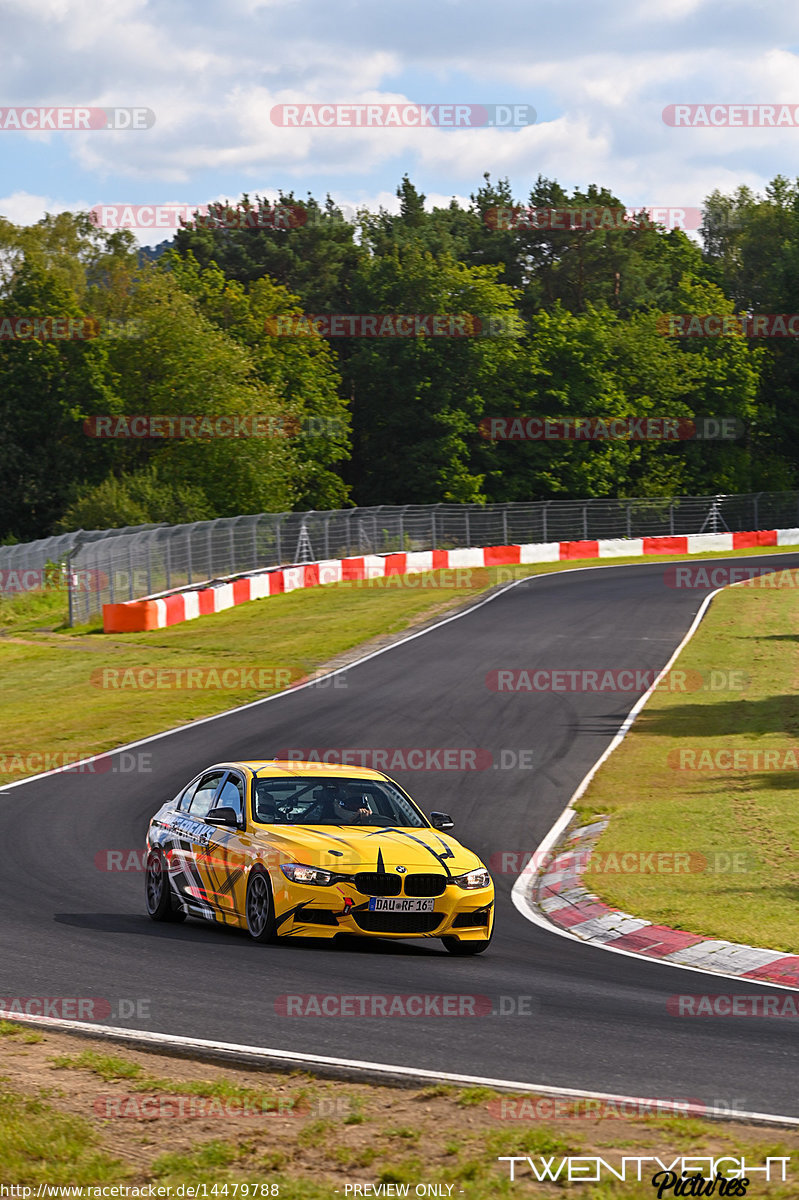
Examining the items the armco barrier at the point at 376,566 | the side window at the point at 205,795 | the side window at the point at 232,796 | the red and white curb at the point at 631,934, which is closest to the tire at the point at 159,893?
the side window at the point at 205,795

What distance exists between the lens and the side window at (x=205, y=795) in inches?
489

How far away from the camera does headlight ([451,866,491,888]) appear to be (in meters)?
11.0

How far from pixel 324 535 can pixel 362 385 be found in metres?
28.0

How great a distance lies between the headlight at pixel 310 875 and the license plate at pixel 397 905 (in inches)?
15.6

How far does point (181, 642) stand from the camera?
36.6 metres

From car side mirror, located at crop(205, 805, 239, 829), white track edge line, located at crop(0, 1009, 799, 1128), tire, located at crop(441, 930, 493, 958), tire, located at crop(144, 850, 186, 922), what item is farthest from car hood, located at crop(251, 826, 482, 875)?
white track edge line, located at crop(0, 1009, 799, 1128)

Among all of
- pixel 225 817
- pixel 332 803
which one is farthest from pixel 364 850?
pixel 225 817

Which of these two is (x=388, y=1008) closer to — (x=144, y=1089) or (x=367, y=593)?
(x=144, y=1089)

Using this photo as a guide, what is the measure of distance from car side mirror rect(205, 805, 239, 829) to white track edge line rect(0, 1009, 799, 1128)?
10.6 ft

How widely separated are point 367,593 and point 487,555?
9.86 meters

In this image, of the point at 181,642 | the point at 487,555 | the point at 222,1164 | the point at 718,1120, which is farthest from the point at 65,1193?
the point at 487,555

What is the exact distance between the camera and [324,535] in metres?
51.4

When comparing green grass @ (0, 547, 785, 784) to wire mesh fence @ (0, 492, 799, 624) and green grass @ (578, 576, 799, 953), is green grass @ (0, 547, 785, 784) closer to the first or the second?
wire mesh fence @ (0, 492, 799, 624)

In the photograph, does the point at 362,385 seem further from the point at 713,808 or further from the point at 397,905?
the point at 397,905
